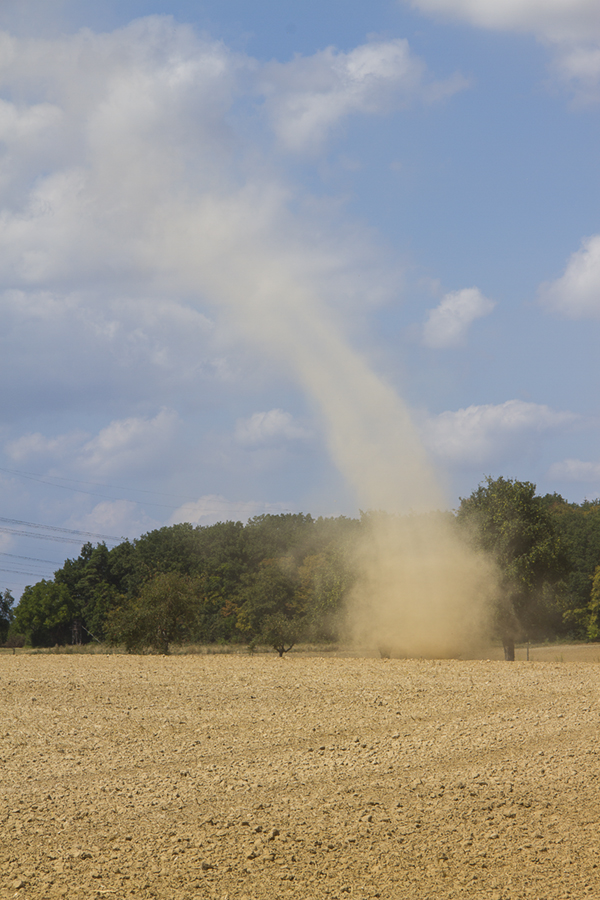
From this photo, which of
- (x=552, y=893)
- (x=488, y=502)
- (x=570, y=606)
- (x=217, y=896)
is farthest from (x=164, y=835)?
(x=570, y=606)

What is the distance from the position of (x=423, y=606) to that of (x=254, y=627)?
128ft

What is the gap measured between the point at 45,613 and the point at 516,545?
185ft

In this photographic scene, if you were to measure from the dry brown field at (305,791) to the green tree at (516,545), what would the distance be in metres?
12.8

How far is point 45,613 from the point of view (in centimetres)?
7550

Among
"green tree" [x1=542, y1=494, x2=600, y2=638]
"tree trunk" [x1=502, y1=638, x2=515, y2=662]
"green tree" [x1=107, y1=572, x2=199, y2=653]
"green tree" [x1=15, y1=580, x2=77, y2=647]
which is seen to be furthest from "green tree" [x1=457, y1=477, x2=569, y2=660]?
"green tree" [x1=15, y1=580, x2=77, y2=647]

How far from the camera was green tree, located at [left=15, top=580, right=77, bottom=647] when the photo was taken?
75312 millimetres

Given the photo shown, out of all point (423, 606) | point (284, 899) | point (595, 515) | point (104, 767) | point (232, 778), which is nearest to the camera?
point (284, 899)

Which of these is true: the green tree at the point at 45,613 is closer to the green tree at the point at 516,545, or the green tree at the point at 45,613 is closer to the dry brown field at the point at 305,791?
the green tree at the point at 516,545

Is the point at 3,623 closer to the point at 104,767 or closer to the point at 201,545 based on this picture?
the point at 201,545

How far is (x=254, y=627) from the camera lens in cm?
6794

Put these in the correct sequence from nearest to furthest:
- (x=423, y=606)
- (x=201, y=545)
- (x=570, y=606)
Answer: (x=423, y=606) < (x=570, y=606) < (x=201, y=545)

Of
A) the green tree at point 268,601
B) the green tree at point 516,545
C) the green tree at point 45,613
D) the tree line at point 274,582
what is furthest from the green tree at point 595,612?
the green tree at point 45,613

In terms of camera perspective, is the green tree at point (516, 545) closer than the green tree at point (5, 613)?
Yes

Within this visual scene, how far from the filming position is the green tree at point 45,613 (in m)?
75.3
